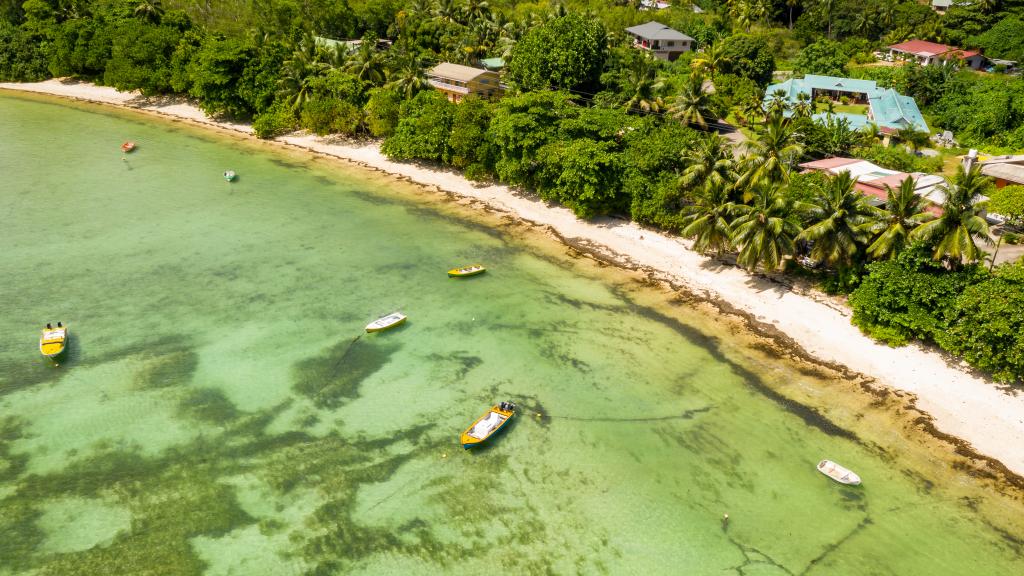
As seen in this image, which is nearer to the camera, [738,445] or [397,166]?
[738,445]

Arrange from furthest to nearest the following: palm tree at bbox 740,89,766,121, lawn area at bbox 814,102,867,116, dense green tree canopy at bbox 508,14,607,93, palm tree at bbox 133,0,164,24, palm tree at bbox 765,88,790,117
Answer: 1. palm tree at bbox 133,0,164,24
2. lawn area at bbox 814,102,867,116
3. dense green tree canopy at bbox 508,14,607,93
4. palm tree at bbox 740,89,766,121
5. palm tree at bbox 765,88,790,117

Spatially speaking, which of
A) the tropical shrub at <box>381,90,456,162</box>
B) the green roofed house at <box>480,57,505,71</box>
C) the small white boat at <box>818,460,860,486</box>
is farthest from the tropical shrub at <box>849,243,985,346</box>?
the green roofed house at <box>480,57,505,71</box>

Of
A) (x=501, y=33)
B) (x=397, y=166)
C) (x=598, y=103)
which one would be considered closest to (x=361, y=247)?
(x=397, y=166)

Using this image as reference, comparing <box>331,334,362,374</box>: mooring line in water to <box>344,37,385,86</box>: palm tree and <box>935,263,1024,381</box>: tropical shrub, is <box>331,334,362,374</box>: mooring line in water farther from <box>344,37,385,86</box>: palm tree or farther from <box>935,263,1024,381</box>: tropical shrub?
<box>344,37,385,86</box>: palm tree

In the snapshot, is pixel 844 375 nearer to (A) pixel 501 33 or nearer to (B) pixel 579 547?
(B) pixel 579 547

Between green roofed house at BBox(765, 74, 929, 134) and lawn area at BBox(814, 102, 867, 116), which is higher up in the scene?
green roofed house at BBox(765, 74, 929, 134)

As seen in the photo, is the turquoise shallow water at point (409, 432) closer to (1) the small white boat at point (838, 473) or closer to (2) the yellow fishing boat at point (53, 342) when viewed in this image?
(1) the small white boat at point (838, 473)
